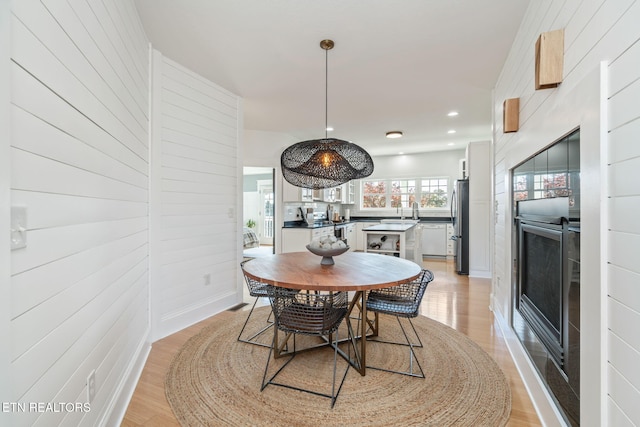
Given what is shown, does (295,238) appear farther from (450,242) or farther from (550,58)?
(550,58)

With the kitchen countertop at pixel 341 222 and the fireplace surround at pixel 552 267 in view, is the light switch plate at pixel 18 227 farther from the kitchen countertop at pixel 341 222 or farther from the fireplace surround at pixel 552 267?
the kitchen countertop at pixel 341 222

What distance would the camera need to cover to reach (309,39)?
243 centimetres

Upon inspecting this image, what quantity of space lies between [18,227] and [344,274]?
1696mm

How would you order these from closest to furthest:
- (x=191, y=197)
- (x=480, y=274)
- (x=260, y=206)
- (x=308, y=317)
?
(x=308, y=317) < (x=191, y=197) < (x=480, y=274) < (x=260, y=206)

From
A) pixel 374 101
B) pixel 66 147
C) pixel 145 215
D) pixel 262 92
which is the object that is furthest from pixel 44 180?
pixel 374 101

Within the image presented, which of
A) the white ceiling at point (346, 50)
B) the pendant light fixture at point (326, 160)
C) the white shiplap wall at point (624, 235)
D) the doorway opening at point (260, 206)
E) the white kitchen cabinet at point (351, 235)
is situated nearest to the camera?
the white shiplap wall at point (624, 235)

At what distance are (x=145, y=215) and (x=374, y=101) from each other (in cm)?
295

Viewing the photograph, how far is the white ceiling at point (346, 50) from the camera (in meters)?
2.08

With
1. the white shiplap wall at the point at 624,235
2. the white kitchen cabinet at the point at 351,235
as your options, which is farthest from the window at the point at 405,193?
the white shiplap wall at the point at 624,235

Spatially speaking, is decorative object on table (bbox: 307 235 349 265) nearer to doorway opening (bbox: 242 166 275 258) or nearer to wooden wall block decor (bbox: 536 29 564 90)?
wooden wall block decor (bbox: 536 29 564 90)

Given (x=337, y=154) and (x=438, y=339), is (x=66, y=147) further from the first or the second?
(x=438, y=339)

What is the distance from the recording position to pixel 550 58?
1552 mm

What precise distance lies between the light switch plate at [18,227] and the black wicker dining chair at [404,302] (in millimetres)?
1930

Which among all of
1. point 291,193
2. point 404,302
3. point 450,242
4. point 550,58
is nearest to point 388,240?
point 291,193
